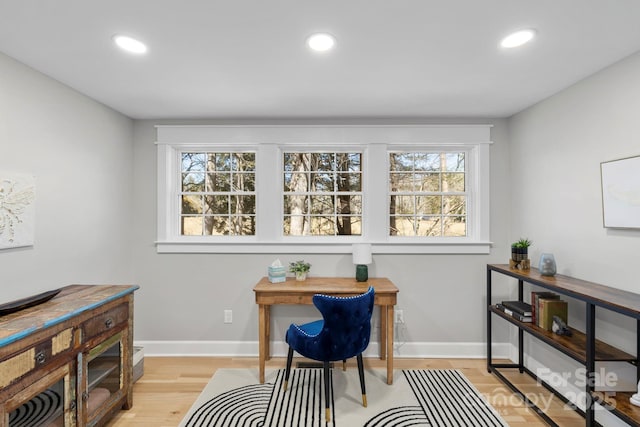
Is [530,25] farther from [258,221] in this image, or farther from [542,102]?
[258,221]

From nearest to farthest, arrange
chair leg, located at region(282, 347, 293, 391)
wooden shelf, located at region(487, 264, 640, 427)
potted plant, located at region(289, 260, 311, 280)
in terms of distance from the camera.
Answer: wooden shelf, located at region(487, 264, 640, 427)
chair leg, located at region(282, 347, 293, 391)
potted plant, located at region(289, 260, 311, 280)

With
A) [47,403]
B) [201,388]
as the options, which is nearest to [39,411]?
[47,403]

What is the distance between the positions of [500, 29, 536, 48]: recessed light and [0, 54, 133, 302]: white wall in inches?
120

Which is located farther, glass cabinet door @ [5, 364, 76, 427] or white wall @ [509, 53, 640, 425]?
white wall @ [509, 53, 640, 425]

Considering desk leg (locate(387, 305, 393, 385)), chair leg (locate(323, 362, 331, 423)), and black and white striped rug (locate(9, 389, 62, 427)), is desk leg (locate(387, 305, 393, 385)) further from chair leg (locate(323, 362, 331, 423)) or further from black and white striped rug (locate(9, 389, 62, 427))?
black and white striped rug (locate(9, 389, 62, 427))

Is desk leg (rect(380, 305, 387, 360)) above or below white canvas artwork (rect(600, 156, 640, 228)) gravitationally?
below

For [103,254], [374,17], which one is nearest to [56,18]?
[374,17]

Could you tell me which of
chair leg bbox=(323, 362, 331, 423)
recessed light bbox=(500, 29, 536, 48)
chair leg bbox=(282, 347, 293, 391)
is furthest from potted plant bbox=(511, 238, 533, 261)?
chair leg bbox=(282, 347, 293, 391)

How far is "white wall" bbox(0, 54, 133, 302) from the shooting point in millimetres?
1933

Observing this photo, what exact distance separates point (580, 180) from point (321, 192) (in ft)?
7.12

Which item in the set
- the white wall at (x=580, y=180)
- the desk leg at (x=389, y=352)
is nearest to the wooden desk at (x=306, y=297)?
the desk leg at (x=389, y=352)

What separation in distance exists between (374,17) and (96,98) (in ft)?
8.02

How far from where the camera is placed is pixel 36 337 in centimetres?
151

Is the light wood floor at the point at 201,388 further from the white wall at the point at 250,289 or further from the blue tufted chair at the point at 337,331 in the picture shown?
the blue tufted chair at the point at 337,331
